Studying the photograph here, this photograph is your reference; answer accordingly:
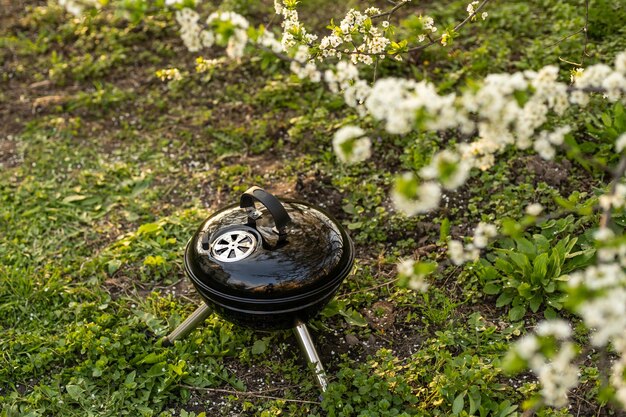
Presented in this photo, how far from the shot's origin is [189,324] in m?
3.47

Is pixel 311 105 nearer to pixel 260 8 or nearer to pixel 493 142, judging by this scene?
pixel 260 8

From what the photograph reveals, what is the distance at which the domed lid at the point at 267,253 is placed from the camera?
115 inches

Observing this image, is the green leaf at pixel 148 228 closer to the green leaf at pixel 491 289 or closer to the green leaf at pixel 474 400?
the green leaf at pixel 491 289

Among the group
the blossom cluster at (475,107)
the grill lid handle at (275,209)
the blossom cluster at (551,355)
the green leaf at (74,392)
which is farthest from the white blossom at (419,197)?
the green leaf at (74,392)

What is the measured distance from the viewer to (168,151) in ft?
17.4

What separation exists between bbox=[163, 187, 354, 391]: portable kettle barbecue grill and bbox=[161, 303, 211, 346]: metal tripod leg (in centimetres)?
30

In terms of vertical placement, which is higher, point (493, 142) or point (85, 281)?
point (493, 142)

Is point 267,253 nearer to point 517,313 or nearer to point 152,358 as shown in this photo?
point 152,358

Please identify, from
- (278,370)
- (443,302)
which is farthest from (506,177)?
(278,370)

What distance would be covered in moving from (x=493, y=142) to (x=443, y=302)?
5.91 feet

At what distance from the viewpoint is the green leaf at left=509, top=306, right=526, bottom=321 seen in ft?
Result: 11.5

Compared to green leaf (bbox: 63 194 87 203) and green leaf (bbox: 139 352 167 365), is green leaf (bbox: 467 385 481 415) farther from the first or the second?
green leaf (bbox: 63 194 87 203)

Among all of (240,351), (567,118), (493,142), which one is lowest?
(240,351)

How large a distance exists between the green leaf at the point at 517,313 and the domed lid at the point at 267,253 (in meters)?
1.04
